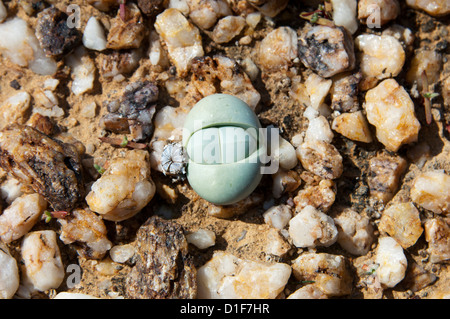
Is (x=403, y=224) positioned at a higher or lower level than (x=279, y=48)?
lower

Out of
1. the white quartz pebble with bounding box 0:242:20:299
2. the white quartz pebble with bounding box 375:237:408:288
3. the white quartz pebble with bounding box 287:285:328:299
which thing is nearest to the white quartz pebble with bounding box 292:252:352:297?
the white quartz pebble with bounding box 287:285:328:299

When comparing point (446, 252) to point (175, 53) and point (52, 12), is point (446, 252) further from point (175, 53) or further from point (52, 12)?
point (52, 12)

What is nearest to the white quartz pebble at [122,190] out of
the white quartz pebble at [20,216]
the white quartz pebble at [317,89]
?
the white quartz pebble at [20,216]

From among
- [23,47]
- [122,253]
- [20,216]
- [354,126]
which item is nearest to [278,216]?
[354,126]

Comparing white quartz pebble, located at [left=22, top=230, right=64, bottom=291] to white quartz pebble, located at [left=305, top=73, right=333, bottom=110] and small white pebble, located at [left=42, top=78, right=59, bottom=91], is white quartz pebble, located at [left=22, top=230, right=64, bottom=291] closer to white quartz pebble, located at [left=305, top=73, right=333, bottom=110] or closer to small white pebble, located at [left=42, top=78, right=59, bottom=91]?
small white pebble, located at [left=42, top=78, right=59, bottom=91]

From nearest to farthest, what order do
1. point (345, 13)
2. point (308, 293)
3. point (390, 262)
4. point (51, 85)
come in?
1. point (308, 293)
2. point (390, 262)
3. point (345, 13)
4. point (51, 85)

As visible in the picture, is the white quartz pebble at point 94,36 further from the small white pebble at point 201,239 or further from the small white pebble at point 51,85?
the small white pebble at point 201,239

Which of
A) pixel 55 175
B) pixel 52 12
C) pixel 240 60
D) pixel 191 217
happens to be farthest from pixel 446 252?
pixel 52 12

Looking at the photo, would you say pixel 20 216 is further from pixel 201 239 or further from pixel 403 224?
pixel 403 224
